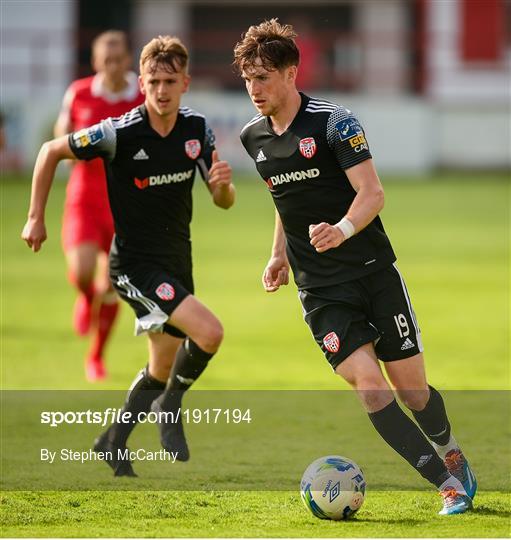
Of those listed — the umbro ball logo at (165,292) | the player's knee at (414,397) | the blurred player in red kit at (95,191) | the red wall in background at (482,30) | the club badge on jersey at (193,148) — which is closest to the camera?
the player's knee at (414,397)

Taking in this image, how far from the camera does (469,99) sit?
110ft

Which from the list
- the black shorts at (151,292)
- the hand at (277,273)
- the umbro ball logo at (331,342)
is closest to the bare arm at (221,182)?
the black shorts at (151,292)

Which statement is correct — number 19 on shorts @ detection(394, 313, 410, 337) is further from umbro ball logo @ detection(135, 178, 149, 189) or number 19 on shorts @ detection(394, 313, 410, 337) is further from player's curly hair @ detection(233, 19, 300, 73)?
umbro ball logo @ detection(135, 178, 149, 189)

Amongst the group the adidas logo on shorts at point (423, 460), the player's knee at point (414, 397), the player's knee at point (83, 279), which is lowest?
the player's knee at point (83, 279)

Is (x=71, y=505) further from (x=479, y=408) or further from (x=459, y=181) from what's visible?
(x=459, y=181)

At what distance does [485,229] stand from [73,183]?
10380 mm

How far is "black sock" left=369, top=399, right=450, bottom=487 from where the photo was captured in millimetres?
5547

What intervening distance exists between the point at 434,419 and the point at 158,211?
1924mm

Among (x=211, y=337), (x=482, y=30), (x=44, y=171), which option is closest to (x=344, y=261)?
(x=211, y=337)

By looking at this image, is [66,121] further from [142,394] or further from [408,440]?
[408,440]

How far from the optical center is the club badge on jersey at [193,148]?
6.70 meters

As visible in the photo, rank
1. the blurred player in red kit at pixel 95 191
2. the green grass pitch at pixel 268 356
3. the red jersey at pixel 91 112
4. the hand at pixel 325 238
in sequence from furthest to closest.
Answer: the red jersey at pixel 91 112 < the blurred player in red kit at pixel 95 191 < the green grass pitch at pixel 268 356 < the hand at pixel 325 238

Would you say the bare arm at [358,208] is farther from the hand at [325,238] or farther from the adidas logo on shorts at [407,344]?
the adidas logo on shorts at [407,344]

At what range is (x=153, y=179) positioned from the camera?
6.66 metres
